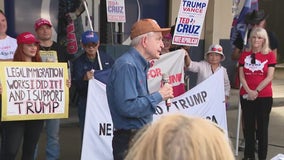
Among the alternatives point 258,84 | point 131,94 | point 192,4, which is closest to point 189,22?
point 192,4

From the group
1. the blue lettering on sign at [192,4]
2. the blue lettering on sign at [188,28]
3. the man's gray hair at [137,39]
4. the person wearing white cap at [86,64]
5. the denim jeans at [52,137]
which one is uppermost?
the blue lettering on sign at [192,4]

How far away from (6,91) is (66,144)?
7.25ft

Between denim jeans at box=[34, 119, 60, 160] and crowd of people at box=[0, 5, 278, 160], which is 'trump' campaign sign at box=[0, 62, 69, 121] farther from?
denim jeans at box=[34, 119, 60, 160]

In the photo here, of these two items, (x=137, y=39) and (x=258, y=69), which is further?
(x=258, y=69)

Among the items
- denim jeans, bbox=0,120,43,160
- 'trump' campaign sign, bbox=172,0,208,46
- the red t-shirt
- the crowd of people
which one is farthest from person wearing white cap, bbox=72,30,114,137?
the red t-shirt

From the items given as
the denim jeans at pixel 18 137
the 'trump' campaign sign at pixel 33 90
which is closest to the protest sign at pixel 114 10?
the 'trump' campaign sign at pixel 33 90

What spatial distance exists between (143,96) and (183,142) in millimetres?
1994

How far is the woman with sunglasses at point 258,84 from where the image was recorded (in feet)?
18.7

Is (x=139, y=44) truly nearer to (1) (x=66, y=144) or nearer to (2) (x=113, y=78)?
(2) (x=113, y=78)

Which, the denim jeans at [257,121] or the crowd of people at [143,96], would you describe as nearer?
the crowd of people at [143,96]

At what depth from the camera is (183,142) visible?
53.1 inches

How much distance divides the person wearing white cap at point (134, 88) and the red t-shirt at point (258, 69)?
259 cm

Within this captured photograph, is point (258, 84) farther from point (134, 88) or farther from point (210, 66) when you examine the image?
point (134, 88)

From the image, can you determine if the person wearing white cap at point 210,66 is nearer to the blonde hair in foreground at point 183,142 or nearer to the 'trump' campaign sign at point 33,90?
the 'trump' campaign sign at point 33,90
